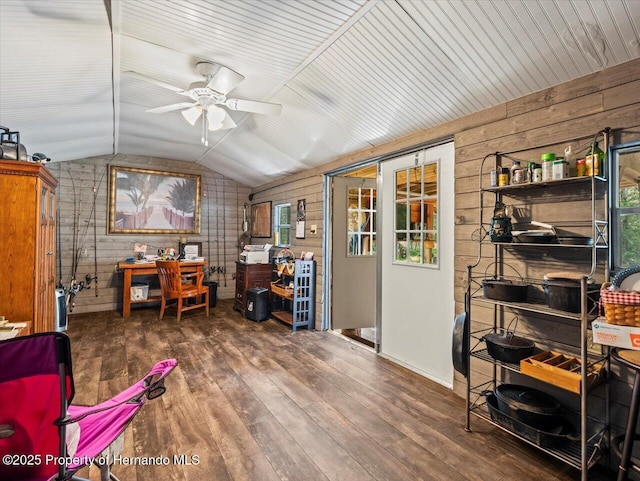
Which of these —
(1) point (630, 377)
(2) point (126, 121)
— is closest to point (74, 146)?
(2) point (126, 121)

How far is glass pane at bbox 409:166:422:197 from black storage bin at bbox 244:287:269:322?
274 cm

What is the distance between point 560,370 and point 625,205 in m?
0.98

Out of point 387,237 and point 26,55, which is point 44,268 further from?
point 387,237

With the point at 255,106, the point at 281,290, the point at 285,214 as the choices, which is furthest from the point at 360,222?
the point at 255,106

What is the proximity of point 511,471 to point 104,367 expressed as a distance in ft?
11.2

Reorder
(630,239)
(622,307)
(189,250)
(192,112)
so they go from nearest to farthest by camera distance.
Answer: (622,307)
(630,239)
(192,112)
(189,250)

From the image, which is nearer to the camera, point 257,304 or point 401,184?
point 401,184

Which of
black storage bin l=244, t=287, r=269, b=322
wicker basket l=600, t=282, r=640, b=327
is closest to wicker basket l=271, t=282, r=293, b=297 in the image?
black storage bin l=244, t=287, r=269, b=322

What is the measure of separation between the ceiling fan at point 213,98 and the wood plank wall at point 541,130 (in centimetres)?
145

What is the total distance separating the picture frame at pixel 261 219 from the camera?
611 centimetres

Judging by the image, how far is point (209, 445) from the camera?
2043mm

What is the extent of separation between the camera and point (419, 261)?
10.5 feet

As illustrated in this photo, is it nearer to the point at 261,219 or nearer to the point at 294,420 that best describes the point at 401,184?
the point at 294,420

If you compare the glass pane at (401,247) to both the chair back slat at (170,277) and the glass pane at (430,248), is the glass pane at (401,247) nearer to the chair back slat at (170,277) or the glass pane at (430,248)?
the glass pane at (430,248)
